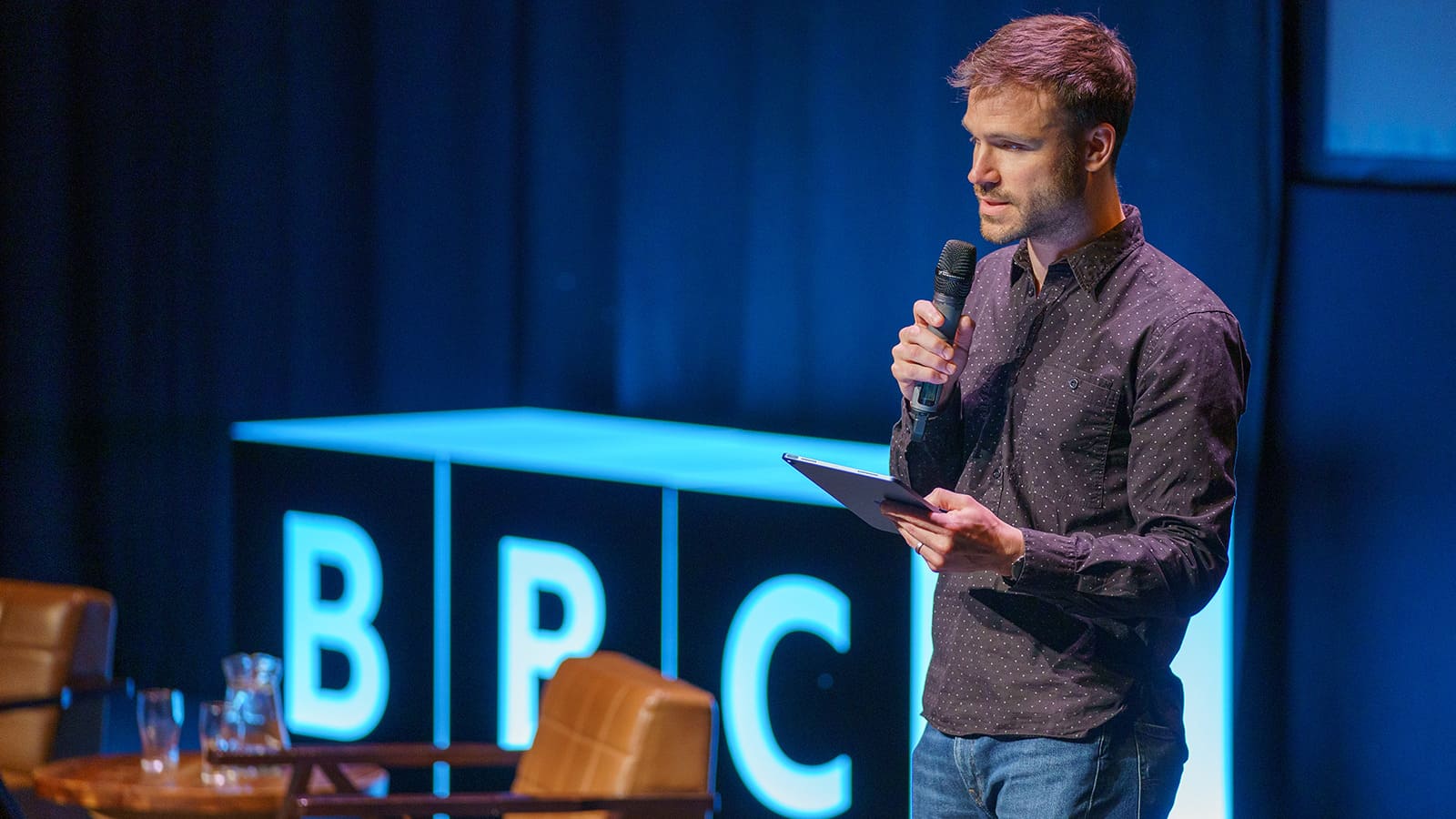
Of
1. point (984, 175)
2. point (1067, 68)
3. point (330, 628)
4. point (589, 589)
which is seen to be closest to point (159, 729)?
point (589, 589)

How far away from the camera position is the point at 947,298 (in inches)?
71.0

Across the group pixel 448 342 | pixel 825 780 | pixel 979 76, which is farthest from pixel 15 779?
pixel 979 76

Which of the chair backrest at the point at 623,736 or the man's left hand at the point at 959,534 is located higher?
the man's left hand at the point at 959,534

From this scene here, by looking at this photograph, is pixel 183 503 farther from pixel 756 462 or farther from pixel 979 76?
pixel 979 76

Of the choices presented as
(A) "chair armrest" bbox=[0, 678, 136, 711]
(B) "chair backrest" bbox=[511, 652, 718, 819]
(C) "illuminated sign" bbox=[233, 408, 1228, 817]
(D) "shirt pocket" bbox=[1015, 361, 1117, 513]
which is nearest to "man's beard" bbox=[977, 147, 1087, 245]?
(D) "shirt pocket" bbox=[1015, 361, 1117, 513]

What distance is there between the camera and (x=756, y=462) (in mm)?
3799

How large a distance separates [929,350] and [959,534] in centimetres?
23

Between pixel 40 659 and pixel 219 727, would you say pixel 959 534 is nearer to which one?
pixel 219 727

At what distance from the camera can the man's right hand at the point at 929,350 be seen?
176 centimetres

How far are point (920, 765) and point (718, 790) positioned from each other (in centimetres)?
180

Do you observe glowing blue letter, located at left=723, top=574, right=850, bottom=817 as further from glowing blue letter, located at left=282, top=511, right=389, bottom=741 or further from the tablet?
the tablet

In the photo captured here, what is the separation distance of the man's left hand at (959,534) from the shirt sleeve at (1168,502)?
0.02m

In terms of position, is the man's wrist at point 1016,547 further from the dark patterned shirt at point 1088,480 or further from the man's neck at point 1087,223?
the man's neck at point 1087,223


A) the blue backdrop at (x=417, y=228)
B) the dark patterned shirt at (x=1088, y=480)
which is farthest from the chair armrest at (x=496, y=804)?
the blue backdrop at (x=417, y=228)
